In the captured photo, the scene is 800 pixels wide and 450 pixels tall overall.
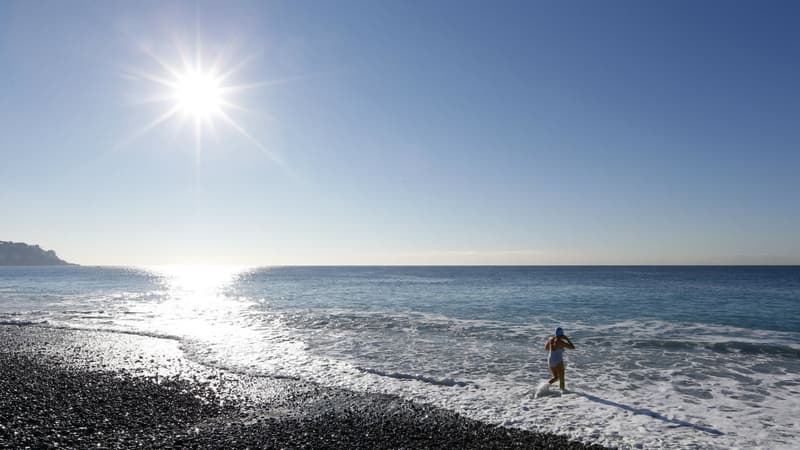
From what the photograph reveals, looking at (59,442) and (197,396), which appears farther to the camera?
(197,396)

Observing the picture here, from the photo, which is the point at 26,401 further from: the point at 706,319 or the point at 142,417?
the point at 706,319

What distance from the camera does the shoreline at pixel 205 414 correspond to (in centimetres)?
943

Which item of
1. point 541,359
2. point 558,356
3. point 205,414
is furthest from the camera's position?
point 541,359

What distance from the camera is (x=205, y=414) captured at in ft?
36.3

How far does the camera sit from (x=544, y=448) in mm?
9219

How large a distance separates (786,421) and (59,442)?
18891mm

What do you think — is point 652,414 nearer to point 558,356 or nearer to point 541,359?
point 558,356

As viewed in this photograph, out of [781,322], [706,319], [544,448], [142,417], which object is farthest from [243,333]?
[781,322]

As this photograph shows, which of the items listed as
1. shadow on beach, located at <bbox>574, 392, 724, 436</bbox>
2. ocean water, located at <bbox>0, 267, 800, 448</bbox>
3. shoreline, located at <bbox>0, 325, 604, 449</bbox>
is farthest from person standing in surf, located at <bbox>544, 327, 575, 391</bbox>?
shoreline, located at <bbox>0, 325, 604, 449</bbox>

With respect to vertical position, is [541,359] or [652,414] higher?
[652,414]

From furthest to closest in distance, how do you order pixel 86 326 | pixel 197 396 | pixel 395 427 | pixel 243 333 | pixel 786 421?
pixel 86 326
pixel 243 333
pixel 197 396
pixel 786 421
pixel 395 427

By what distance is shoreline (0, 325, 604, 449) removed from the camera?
943 centimetres

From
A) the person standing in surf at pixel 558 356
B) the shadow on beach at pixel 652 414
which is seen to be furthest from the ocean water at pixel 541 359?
the person standing in surf at pixel 558 356

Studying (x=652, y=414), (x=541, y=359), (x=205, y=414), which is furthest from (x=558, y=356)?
(x=205, y=414)
